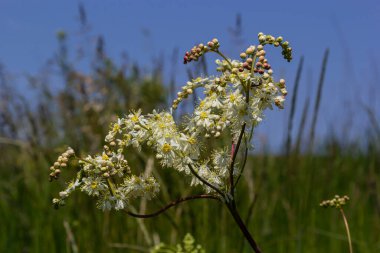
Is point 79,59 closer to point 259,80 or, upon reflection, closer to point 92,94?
point 92,94

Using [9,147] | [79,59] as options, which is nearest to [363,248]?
[79,59]

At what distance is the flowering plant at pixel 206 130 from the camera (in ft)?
5.49

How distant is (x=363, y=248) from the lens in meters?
3.77

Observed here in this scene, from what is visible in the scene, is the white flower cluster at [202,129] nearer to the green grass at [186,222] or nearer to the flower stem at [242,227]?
the flower stem at [242,227]

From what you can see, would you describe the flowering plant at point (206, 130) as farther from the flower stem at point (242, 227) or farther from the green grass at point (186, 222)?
the green grass at point (186, 222)

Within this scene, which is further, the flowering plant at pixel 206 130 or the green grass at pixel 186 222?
the green grass at pixel 186 222

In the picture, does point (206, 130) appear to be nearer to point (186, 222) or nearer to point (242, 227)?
point (242, 227)

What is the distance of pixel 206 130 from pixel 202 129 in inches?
1.7

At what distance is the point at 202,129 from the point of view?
1.73 meters

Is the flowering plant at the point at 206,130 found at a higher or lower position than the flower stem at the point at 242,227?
higher

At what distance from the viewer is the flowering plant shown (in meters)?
1.67

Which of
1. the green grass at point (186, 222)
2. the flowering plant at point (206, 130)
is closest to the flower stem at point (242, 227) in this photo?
the flowering plant at point (206, 130)

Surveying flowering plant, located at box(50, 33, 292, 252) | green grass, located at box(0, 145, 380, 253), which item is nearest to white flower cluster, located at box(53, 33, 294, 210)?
flowering plant, located at box(50, 33, 292, 252)

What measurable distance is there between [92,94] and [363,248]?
5.23 metres
